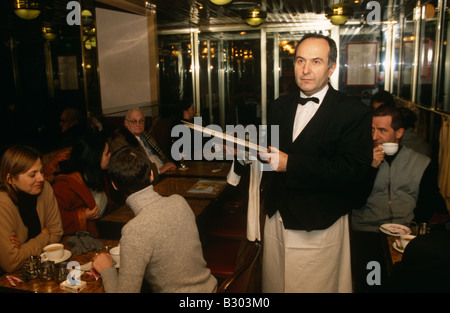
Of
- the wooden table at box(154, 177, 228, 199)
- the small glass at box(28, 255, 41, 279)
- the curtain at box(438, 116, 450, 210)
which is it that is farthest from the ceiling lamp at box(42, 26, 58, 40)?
the curtain at box(438, 116, 450, 210)

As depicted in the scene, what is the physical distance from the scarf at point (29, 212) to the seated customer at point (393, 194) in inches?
87.1

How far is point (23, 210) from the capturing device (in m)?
2.23

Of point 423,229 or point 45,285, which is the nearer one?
point 45,285

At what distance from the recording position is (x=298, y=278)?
73.3 inches

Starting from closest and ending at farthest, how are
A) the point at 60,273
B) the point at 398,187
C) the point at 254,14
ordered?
the point at 60,273 < the point at 398,187 < the point at 254,14

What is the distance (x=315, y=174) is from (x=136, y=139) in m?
3.05

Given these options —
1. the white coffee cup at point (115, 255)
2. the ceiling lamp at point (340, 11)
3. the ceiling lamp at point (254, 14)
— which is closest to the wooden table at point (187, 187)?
the white coffee cup at point (115, 255)

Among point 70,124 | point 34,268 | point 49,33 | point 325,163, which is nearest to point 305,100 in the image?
point 325,163

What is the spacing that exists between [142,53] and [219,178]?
417 cm

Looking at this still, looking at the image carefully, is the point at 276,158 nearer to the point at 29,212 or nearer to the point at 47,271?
the point at 47,271

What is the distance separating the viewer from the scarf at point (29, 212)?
7.30 feet

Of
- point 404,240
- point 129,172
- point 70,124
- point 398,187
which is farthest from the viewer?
point 70,124
